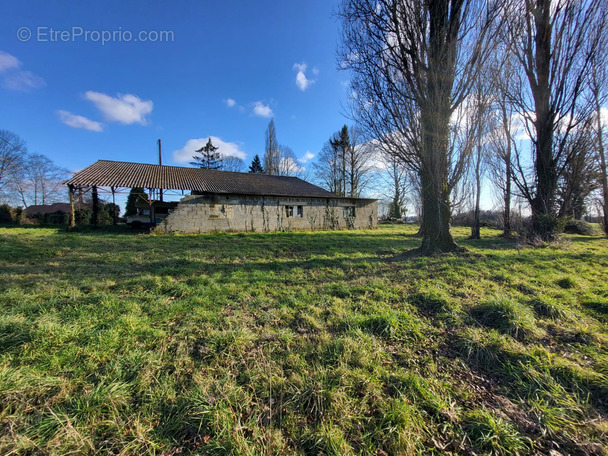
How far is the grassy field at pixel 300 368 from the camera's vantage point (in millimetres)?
1576

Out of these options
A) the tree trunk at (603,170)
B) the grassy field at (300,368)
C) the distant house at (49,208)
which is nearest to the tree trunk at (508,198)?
the tree trunk at (603,170)

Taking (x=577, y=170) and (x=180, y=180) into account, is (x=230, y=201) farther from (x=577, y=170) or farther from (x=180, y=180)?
(x=577, y=170)

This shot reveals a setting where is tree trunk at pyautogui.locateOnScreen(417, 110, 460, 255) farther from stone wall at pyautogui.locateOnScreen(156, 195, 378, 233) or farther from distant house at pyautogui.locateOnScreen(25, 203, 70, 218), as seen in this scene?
distant house at pyautogui.locateOnScreen(25, 203, 70, 218)

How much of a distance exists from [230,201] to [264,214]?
2510 mm

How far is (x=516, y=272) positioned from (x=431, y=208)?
→ 2881 mm

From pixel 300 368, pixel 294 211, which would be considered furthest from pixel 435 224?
pixel 294 211

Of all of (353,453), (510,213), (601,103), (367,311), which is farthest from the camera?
(510,213)

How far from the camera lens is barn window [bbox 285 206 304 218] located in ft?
55.4

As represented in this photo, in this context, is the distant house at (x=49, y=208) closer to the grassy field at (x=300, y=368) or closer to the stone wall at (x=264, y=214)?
the stone wall at (x=264, y=214)

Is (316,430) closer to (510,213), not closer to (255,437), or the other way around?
(255,437)

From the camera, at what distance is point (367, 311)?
3.50 m

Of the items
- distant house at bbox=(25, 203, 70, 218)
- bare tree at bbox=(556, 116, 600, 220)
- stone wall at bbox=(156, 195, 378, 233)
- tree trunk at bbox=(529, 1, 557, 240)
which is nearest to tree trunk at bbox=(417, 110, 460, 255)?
tree trunk at bbox=(529, 1, 557, 240)

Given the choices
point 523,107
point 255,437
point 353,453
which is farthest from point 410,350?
point 523,107

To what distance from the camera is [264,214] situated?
1605 centimetres
